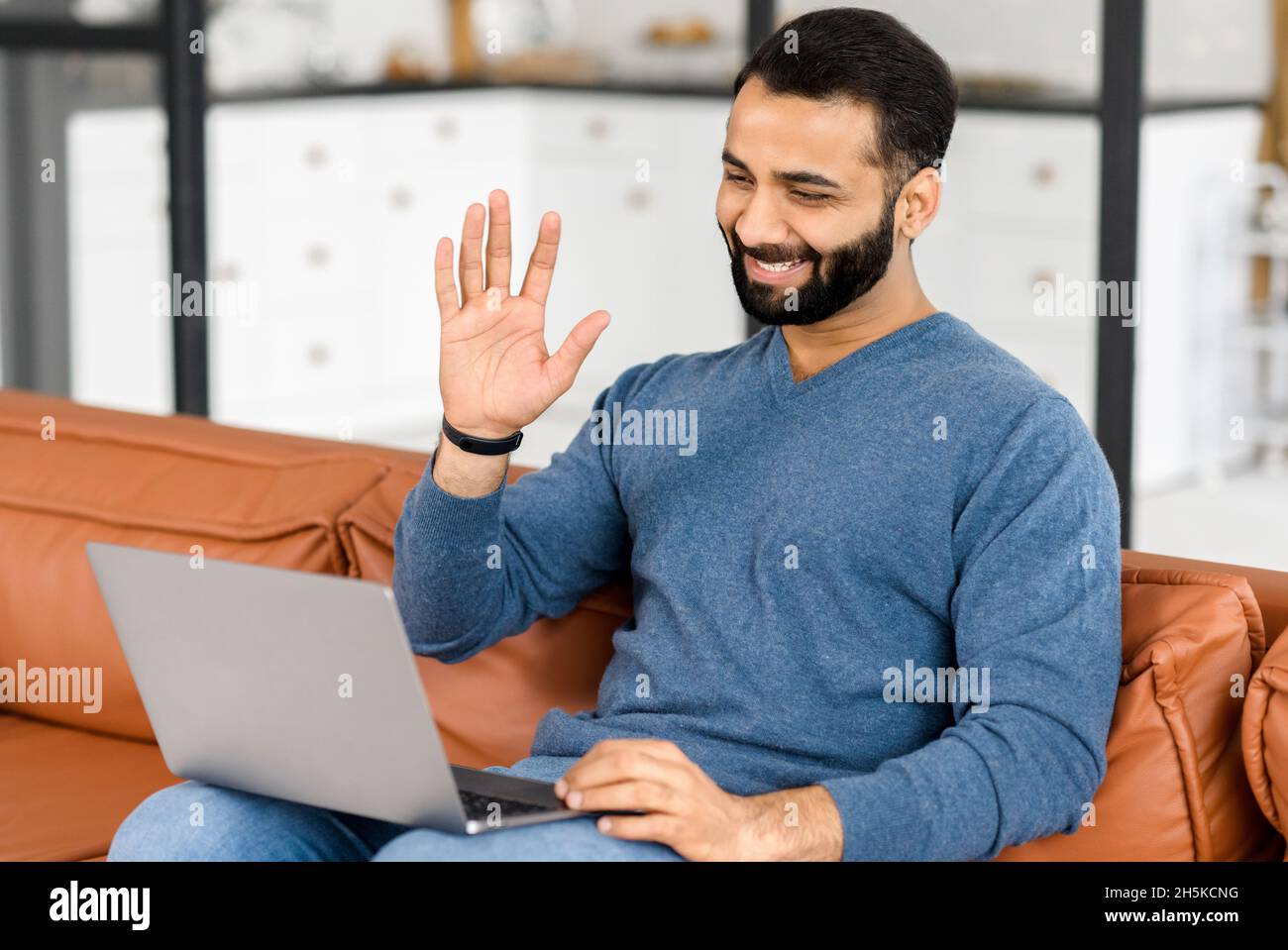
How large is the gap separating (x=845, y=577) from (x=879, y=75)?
425 mm

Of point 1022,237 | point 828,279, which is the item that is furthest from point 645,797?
point 1022,237

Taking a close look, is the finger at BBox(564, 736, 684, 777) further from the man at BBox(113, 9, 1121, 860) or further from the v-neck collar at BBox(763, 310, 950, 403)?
the v-neck collar at BBox(763, 310, 950, 403)

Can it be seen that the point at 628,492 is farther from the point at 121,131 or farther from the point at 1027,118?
the point at 121,131

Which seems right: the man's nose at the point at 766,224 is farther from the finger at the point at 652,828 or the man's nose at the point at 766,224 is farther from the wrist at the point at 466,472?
the finger at the point at 652,828

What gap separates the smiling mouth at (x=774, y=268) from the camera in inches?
61.6

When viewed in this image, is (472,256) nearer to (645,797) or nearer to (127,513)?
(645,797)

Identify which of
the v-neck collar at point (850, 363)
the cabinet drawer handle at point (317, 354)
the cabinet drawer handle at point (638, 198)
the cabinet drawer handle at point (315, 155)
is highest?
the cabinet drawer handle at point (315, 155)

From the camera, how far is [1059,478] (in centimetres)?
141

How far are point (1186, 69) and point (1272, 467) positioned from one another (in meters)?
1.07

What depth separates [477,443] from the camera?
1562 millimetres

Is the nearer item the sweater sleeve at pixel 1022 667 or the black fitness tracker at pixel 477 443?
the sweater sleeve at pixel 1022 667

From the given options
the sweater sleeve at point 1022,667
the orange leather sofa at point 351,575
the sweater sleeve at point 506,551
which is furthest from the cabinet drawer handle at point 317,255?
A: the sweater sleeve at point 1022,667

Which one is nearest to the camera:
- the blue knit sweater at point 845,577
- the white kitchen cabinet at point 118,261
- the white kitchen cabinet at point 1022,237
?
the blue knit sweater at point 845,577

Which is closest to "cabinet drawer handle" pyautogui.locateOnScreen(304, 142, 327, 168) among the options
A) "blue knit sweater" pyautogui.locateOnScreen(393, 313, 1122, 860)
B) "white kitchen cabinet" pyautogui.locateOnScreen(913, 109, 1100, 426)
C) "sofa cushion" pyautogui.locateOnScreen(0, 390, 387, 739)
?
"white kitchen cabinet" pyautogui.locateOnScreen(913, 109, 1100, 426)
